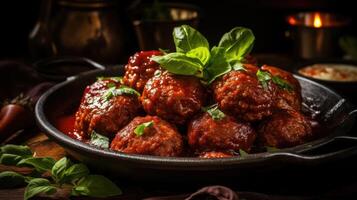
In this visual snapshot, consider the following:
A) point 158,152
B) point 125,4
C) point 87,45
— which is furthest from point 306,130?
point 125,4

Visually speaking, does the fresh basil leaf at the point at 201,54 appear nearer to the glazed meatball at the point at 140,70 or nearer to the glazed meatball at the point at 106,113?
the glazed meatball at the point at 140,70

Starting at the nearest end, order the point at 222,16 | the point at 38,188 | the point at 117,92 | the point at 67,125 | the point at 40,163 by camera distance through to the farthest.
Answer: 1. the point at 38,188
2. the point at 40,163
3. the point at 117,92
4. the point at 67,125
5. the point at 222,16

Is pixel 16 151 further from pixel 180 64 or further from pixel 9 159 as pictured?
pixel 180 64

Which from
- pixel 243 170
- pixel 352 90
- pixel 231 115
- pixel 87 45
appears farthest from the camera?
pixel 87 45

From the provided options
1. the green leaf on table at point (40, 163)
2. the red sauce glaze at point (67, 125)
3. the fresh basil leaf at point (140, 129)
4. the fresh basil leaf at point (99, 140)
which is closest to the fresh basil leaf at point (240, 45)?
the fresh basil leaf at point (140, 129)

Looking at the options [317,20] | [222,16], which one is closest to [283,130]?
[317,20]

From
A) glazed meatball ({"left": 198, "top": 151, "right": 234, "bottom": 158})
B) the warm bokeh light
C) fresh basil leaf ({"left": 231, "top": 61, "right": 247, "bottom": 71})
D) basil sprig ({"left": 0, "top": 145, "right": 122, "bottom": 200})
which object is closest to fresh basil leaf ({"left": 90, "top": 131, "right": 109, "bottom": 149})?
basil sprig ({"left": 0, "top": 145, "right": 122, "bottom": 200})

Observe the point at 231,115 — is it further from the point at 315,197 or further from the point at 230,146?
the point at 315,197
